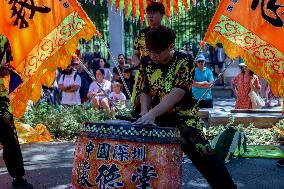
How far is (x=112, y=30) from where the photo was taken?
1867 cm

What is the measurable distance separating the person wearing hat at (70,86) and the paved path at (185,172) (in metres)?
4.19

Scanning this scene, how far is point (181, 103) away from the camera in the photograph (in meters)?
3.96

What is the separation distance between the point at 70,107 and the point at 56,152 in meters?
3.75

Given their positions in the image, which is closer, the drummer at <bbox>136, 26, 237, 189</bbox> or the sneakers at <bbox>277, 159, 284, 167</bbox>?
the drummer at <bbox>136, 26, 237, 189</bbox>

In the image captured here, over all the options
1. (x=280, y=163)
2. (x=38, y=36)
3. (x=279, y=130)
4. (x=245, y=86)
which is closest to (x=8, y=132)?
(x=38, y=36)

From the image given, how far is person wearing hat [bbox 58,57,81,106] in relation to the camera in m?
12.5

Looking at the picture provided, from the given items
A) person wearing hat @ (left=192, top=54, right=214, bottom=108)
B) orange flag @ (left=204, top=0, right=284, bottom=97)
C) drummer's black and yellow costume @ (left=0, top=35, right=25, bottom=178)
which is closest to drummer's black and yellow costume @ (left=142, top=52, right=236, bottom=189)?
drummer's black and yellow costume @ (left=0, top=35, right=25, bottom=178)

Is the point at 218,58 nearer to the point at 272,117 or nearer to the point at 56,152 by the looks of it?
the point at 272,117

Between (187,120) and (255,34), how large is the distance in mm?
2988

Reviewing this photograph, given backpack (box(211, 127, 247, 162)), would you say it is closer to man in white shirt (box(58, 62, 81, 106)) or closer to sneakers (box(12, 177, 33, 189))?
sneakers (box(12, 177, 33, 189))

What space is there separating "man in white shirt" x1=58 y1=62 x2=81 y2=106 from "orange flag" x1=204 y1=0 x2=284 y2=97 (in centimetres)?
634

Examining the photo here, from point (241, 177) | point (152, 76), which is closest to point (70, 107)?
point (241, 177)

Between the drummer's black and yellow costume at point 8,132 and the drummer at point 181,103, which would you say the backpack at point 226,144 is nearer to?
the drummer's black and yellow costume at point 8,132

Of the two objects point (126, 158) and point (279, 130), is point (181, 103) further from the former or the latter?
point (279, 130)
